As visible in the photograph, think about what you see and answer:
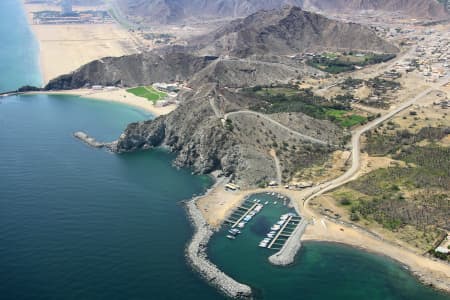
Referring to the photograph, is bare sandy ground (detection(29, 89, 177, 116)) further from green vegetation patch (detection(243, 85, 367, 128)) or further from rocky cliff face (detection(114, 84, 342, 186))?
green vegetation patch (detection(243, 85, 367, 128))

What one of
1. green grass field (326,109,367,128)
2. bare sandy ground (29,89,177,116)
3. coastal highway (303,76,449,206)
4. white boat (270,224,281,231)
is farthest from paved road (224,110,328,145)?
bare sandy ground (29,89,177,116)

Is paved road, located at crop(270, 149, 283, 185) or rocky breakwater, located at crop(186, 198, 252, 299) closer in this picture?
rocky breakwater, located at crop(186, 198, 252, 299)

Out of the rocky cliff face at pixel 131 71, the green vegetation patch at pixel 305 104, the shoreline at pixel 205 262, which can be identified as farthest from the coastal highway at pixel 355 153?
the rocky cliff face at pixel 131 71

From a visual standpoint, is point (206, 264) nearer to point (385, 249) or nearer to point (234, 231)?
point (234, 231)

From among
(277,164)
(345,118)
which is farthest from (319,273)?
(345,118)

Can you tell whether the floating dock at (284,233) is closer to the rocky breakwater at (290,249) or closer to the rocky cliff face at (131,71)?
the rocky breakwater at (290,249)

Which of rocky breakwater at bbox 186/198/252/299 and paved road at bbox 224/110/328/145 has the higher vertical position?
paved road at bbox 224/110/328/145

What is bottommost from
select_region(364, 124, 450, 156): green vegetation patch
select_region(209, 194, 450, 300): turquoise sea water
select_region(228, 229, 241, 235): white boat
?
select_region(209, 194, 450, 300): turquoise sea water
